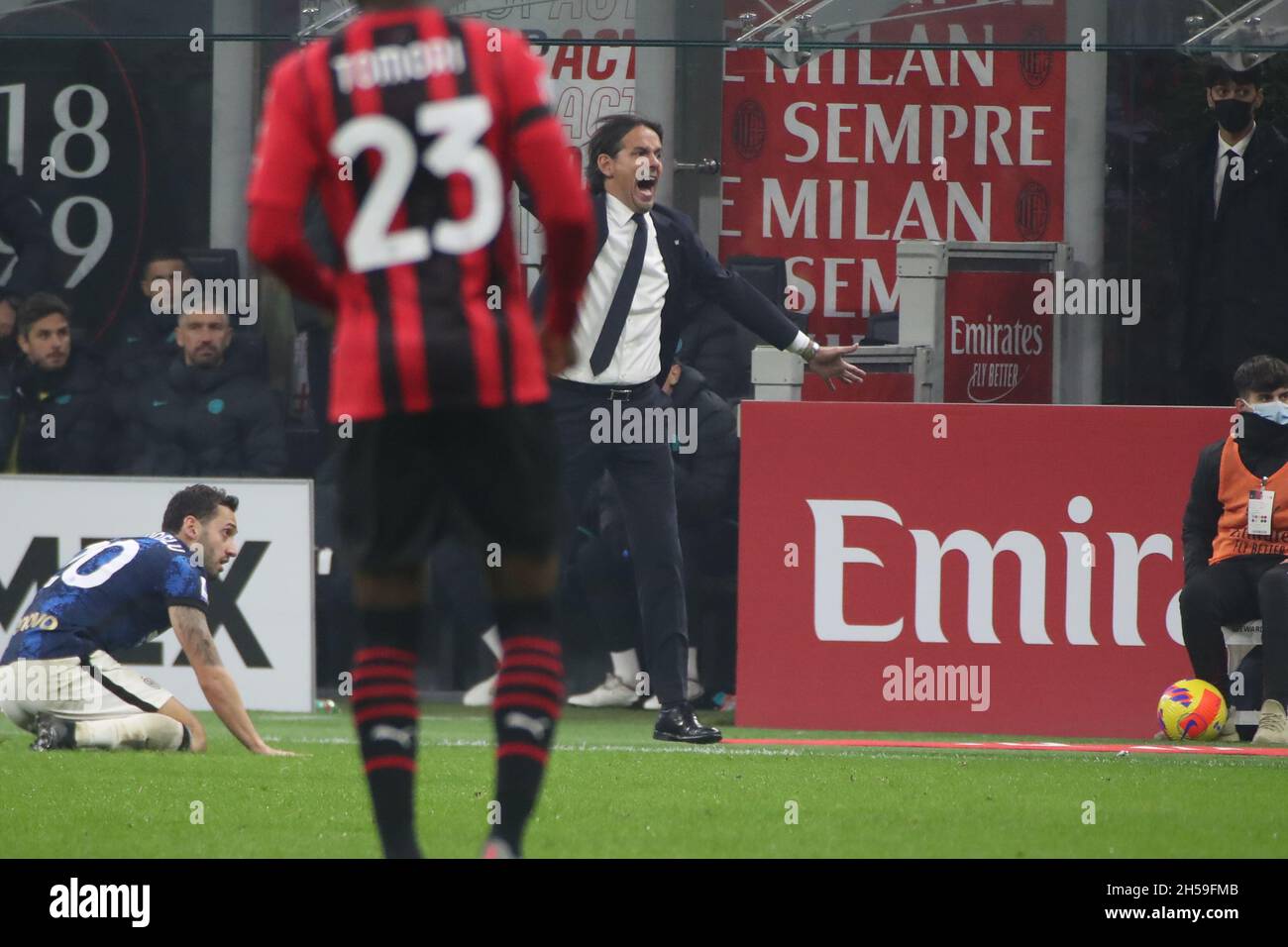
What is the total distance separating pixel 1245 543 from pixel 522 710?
5186 millimetres

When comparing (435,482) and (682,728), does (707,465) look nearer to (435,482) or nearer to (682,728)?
(682,728)

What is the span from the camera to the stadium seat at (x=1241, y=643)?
340 inches

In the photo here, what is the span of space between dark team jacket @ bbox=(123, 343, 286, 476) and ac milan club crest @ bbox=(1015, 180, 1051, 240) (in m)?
4.06

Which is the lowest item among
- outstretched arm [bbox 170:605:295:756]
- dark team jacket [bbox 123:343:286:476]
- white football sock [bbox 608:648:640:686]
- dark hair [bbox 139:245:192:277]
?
white football sock [bbox 608:648:640:686]

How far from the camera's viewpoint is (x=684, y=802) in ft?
20.2

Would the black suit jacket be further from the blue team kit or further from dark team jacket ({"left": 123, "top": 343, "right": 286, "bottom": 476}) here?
dark team jacket ({"left": 123, "top": 343, "right": 286, "bottom": 476})

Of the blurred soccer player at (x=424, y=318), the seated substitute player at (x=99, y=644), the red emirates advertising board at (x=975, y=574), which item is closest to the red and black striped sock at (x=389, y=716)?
the blurred soccer player at (x=424, y=318)

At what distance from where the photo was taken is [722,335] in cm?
1061

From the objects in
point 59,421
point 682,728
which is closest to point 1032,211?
point 682,728

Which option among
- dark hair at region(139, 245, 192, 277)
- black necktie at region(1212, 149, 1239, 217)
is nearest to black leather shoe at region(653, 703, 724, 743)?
dark hair at region(139, 245, 192, 277)

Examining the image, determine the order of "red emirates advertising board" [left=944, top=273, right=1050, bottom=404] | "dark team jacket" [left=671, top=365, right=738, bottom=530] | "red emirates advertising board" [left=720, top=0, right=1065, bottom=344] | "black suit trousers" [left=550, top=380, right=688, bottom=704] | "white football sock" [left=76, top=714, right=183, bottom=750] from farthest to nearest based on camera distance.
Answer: "red emirates advertising board" [left=720, top=0, right=1065, bottom=344] → "red emirates advertising board" [left=944, top=273, right=1050, bottom=404] → "dark team jacket" [left=671, top=365, right=738, bottom=530] → "white football sock" [left=76, top=714, right=183, bottom=750] → "black suit trousers" [left=550, top=380, right=688, bottom=704]

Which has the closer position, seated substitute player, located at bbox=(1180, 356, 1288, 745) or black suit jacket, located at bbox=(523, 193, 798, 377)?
black suit jacket, located at bbox=(523, 193, 798, 377)

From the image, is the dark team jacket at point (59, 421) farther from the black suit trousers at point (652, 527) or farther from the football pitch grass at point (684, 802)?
the black suit trousers at point (652, 527)

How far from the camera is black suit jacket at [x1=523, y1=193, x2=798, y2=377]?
7.72 metres
